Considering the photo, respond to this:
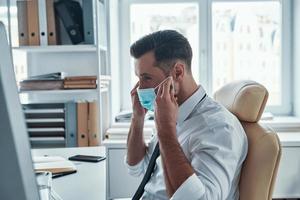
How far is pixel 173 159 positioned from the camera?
3.54 feet

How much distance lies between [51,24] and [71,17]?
0.14 metres

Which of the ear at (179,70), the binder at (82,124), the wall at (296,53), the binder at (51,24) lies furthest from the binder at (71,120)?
the wall at (296,53)

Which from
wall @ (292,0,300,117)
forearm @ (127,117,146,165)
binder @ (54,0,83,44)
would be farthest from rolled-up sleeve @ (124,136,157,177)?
wall @ (292,0,300,117)

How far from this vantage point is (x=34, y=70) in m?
2.68

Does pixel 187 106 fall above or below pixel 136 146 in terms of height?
above

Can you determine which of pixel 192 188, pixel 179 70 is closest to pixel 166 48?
pixel 179 70

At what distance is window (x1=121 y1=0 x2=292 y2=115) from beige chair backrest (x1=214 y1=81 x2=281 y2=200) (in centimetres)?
172

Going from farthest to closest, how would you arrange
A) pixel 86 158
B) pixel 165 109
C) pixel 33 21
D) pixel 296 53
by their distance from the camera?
pixel 296 53
pixel 33 21
pixel 86 158
pixel 165 109

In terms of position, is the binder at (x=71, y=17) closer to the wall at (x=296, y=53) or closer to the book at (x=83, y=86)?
the book at (x=83, y=86)

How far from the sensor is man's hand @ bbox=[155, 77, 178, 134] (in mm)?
1149

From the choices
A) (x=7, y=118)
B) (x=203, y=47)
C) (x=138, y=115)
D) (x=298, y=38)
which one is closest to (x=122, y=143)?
(x=138, y=115)

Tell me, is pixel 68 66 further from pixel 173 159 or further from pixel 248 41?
pixel 173 159

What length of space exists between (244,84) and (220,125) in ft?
0.80

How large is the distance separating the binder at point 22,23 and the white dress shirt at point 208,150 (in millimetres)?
1446
